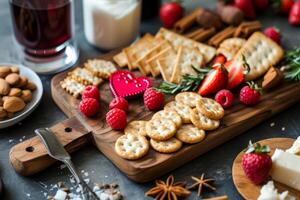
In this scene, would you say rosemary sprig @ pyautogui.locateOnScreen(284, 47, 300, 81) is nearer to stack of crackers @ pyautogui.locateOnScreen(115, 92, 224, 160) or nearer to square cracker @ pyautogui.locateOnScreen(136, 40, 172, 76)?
stack of crackers @ pyautogui.locateOnScreen(115, 92, 224, 160)

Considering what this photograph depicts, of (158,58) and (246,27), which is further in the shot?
(246,27)

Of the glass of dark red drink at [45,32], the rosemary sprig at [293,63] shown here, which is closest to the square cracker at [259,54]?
the rosemary sprig at [293,63]

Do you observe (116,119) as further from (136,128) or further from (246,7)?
(246,7)

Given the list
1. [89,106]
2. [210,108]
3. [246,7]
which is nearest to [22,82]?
[89,106]

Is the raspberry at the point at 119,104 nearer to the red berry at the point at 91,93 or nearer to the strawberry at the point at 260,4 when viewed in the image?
the red berry at the point at 91,93

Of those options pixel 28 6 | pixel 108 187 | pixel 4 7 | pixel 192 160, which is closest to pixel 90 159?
pixel 108 187

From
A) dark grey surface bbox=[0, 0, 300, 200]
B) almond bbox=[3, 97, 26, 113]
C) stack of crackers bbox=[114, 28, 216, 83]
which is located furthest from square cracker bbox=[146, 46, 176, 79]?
almond bbox=[3, 97, 26, 113]
